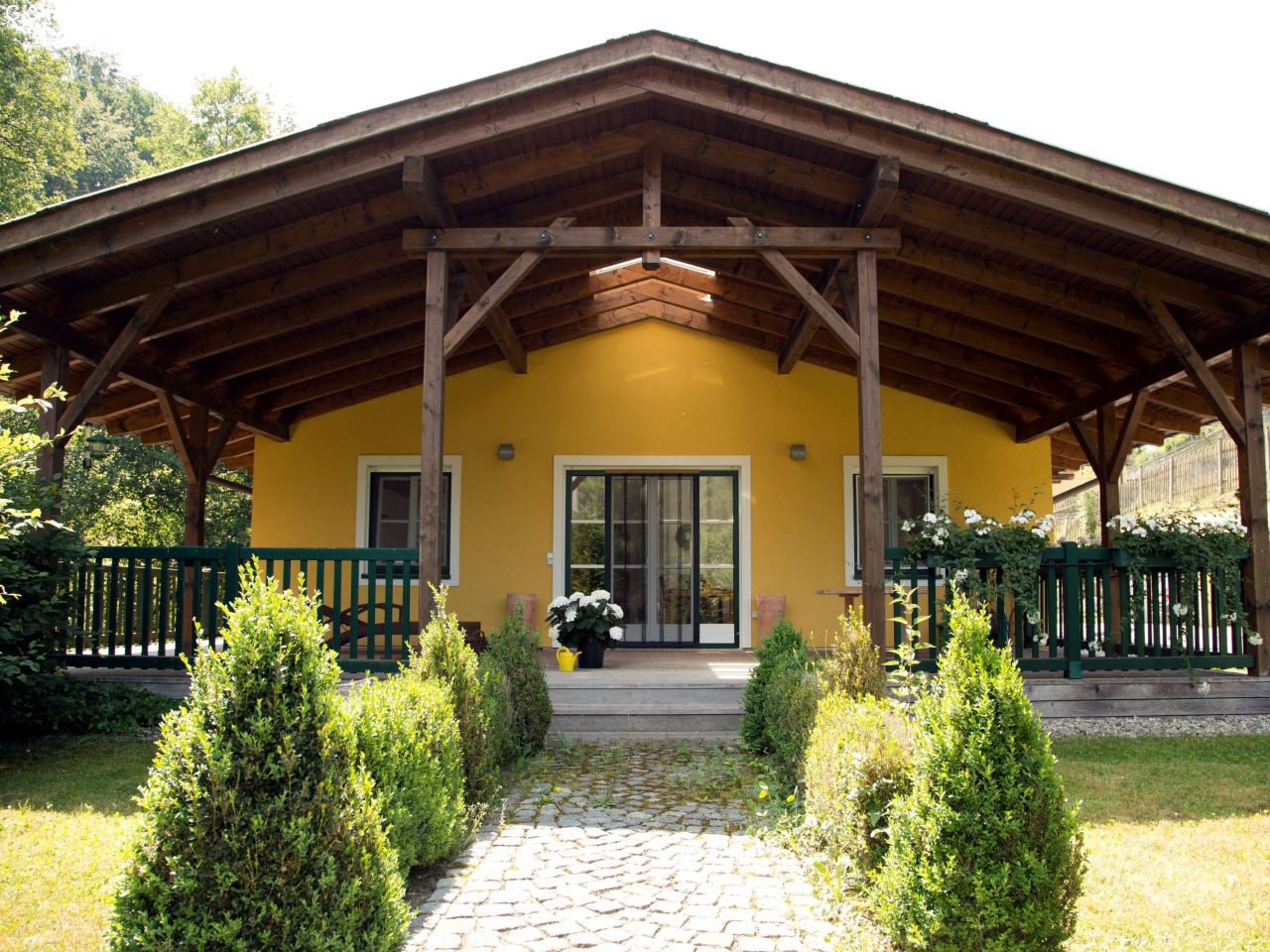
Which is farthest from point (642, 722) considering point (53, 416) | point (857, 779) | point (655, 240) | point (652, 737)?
point (53, 416)

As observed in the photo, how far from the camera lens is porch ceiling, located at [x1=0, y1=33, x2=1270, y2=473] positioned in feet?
18.2

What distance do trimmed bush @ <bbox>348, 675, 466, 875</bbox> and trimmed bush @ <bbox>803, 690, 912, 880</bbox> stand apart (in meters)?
1.41

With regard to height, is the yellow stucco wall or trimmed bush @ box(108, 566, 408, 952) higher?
the yellow stucco wall

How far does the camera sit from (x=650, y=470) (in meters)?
9.59

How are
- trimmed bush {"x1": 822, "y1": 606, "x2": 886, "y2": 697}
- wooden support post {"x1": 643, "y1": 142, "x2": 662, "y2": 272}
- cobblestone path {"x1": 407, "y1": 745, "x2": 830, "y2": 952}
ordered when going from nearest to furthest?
cobblestone path {"x1": 407, "y1": 745, "x2": 830, "y2": 952} → trimmed bush {"x1": 822, "y1": 606, "x2": 886, "y2": 697} → wooden support post {"x1": 643, "y1": 142, "x2": 662, "y2": 272}

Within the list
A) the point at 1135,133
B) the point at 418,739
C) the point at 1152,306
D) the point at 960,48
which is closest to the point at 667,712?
the point at 418,739

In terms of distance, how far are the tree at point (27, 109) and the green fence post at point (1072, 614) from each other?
1794cm

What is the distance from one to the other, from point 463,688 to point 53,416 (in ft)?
12.6

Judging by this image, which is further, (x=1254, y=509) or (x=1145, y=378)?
(x=1145, y=378)

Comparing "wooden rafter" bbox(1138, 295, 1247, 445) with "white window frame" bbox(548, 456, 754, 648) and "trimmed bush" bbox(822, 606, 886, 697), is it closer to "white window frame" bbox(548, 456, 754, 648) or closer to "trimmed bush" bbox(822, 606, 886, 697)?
"trimmed bush" bbox(822, 606, 886, 697)

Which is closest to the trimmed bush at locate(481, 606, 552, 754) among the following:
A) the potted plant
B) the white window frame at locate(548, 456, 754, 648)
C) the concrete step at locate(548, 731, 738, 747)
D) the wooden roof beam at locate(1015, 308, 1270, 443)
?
the concrete step at locate(548, 731, 738, 747)

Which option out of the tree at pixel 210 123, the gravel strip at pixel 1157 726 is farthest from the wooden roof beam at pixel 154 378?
the tree at pixel 210 123

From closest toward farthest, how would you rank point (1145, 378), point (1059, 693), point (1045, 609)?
point (1059, 693), point (1045, 609), point (1145, 378)

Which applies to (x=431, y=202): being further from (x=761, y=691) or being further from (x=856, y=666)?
(x=856, y=666)
